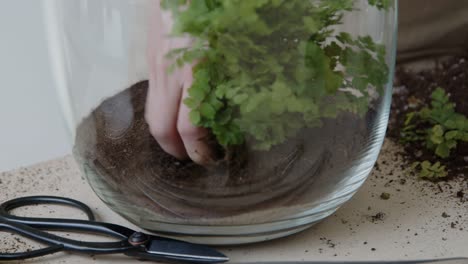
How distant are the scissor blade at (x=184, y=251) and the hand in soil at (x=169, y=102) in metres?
0.09

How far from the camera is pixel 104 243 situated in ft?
2.48

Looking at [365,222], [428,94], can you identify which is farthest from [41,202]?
[428,94]

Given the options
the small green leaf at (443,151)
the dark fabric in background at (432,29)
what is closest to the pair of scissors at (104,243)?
the small green leaf at (443,151)

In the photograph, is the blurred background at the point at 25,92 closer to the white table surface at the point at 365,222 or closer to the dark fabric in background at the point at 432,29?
the white table surface at the point at 365,222

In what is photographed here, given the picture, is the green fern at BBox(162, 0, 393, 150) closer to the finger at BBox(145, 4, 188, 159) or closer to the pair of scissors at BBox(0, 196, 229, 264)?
the finger at BBox(145, 4, 188, 159)

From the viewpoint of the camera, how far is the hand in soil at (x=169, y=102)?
673 millimetres

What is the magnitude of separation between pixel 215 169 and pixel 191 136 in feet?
0.13

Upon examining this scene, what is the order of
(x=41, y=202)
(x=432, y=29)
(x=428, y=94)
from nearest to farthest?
(x=41, y=202) < (x=428, y=94) < (x=432, y=29)

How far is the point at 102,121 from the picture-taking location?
0.75 m

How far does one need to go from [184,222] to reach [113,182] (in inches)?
3.4

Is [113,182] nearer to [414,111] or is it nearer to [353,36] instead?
[353,36]

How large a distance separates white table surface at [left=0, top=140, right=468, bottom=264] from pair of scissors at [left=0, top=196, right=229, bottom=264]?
0.7 inches

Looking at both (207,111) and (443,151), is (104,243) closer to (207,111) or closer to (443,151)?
(207,111)

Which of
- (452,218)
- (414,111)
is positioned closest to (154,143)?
(452,218)
